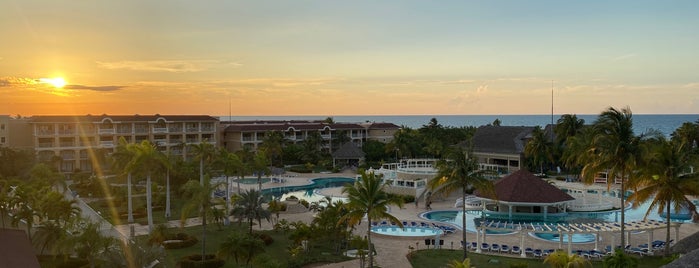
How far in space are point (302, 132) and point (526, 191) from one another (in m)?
52.5

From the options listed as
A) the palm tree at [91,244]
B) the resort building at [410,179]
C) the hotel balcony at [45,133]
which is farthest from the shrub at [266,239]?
the hotel balcony at [45,133]

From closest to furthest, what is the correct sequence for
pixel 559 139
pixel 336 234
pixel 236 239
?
pixel 236 239, pixel 336 234, pixel 559 139

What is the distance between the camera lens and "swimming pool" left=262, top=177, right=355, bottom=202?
5588cm

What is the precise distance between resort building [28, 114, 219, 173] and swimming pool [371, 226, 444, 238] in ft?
120

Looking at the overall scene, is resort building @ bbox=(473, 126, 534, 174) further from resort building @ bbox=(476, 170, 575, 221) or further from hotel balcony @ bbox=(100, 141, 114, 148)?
hotel balcony @ bbox=(100, 141, 114, 148)

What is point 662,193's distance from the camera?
28.2 meters

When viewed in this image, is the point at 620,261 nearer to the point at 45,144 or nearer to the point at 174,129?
the point at 174,129

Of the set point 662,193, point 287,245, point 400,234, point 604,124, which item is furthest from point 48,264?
point 662,193

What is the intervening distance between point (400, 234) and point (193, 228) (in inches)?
575

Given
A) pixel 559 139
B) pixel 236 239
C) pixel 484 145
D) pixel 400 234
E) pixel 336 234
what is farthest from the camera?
pixel 484 145

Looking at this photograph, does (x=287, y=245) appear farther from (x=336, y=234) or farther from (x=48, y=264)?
(x=48, y=264)

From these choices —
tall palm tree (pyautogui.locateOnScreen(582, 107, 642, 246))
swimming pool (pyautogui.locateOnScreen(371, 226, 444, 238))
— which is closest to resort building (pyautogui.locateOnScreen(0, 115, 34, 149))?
swimming pool (pyautogui.locateOnScreen(371, 226, 444, 238))

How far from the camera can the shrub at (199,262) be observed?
27375mm

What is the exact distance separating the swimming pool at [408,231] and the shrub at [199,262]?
12804 mm
